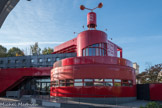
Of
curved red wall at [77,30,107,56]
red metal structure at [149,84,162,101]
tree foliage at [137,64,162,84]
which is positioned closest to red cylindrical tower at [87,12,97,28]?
curved red wall at [77,30,107,56]

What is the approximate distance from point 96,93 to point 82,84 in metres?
1.80

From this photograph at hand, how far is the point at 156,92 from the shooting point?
66.0 ft

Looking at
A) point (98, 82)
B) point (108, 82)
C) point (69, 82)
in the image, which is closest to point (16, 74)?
point (69, 82)

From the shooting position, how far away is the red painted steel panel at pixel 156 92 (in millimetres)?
19697

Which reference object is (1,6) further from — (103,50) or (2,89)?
(2,89)

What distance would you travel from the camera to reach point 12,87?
→ 29422 millimetres

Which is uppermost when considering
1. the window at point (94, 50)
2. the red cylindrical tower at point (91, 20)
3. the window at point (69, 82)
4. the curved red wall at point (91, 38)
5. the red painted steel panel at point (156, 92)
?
the red cylindrical tower at point (91, 20)

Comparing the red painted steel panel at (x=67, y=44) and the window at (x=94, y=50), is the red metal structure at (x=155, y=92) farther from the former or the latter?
the red painted steel panel at (x=67, y=44)

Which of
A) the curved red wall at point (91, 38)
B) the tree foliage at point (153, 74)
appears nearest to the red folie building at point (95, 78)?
the curved red wall at point (91, 38)

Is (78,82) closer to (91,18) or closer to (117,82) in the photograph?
(117,82)

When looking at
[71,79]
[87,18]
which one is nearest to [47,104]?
[71,79]

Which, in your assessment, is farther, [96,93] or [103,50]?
[103,50]

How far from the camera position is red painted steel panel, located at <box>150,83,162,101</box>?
19.7 m

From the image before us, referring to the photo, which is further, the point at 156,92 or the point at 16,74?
the point at 16,74
